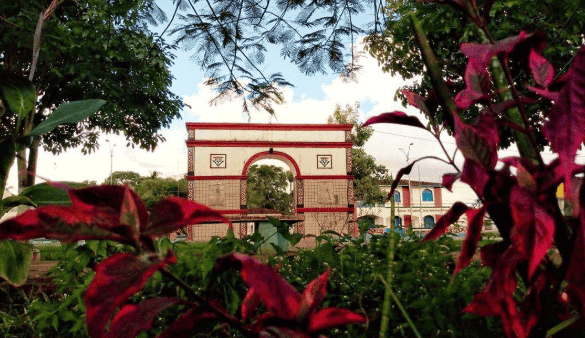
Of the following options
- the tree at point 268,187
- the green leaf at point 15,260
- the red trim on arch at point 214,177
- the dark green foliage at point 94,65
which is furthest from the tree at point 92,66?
the tree at point 268,187

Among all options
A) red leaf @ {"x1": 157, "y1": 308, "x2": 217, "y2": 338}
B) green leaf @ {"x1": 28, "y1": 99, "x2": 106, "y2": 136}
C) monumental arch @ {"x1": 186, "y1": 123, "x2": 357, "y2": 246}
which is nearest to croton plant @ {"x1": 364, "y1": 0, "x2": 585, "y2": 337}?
red leaf @ {"x1": 157, "y1": 308, "x2": 217, "y2": 338}

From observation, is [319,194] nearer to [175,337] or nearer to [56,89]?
[56,89]

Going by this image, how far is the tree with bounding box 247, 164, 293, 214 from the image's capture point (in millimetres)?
23359

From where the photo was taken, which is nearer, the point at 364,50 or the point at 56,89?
the point at 364,50

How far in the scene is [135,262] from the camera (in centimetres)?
32

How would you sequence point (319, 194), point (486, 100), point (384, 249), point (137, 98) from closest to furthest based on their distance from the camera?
1. point (486, 100)
2. point (384, 249)
3. point (137, 98)
4. point (319, 194)

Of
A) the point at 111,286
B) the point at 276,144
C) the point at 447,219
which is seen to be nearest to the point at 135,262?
the point at 111,286

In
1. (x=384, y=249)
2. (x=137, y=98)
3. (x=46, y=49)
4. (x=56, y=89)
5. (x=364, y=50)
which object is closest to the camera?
(x=384, y=249)

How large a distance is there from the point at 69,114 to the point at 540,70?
52.0 inches

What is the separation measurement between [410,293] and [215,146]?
544 inches

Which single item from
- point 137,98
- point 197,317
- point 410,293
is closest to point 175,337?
point 197,317

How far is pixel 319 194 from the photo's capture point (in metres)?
14.3

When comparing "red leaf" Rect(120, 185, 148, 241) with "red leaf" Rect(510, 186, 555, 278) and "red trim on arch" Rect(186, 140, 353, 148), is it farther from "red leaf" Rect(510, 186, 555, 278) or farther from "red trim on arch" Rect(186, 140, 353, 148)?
"red trim on arch" Rect(186, 140, 353, 148)

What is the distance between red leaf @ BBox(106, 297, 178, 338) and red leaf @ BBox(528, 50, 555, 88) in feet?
1.53
